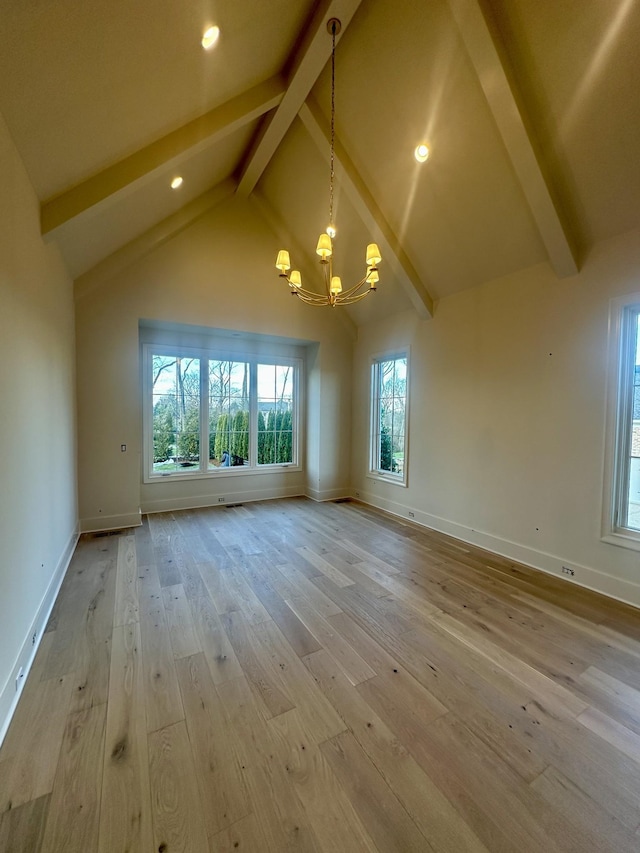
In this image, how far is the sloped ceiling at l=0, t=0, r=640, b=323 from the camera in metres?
1.96

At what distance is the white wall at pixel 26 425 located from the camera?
1763 mm

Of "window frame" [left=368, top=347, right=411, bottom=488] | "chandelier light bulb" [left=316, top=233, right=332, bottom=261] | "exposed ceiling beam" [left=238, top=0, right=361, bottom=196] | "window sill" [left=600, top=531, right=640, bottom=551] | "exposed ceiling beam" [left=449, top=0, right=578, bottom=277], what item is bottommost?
"window sill" [left=600, top=531, right=640, bottom=551]

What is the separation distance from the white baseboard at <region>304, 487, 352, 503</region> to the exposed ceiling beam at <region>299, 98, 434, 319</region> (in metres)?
3.04

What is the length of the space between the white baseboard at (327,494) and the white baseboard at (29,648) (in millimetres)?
3403

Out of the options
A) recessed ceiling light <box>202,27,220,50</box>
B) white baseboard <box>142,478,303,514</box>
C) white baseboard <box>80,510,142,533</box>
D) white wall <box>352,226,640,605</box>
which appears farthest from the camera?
white baseboard <box>142,478,303,514</box>

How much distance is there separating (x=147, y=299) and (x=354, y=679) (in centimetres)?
452

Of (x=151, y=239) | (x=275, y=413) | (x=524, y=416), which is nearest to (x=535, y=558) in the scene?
(x=524, y=416)

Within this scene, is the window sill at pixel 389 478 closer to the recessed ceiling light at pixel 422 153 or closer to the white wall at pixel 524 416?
the white wall at pixel 524 416

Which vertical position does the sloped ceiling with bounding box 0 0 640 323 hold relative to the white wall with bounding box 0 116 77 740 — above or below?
above

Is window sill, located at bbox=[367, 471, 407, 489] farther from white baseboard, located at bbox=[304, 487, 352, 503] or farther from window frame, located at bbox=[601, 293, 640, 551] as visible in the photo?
window frame, located at bbox=[601, 293, 640, 551]

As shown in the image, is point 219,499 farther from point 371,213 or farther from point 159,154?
point 371,213

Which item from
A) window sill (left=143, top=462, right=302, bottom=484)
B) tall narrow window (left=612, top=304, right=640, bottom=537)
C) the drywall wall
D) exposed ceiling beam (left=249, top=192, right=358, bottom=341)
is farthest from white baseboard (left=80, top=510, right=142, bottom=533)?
tall narrow window (left=612, top=304, right=640, bottom=537)

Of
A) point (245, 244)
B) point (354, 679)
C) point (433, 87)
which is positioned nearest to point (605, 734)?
point (354, 679)

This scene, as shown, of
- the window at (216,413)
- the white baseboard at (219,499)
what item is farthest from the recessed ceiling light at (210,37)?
the white baseboard at (219,499)
